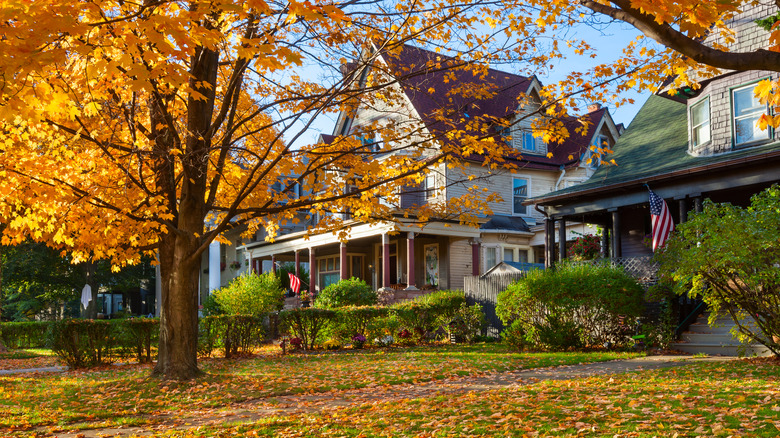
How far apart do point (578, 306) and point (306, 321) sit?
24.8 ft

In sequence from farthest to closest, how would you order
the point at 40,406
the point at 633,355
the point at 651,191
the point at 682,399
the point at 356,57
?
the point at 651,191 < the point at 633,355 < the point at 356,57 < the point at 40,406 < the point at 682,399

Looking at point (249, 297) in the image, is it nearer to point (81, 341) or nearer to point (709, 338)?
point (81, 341)

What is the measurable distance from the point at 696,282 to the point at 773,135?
24.5 feet

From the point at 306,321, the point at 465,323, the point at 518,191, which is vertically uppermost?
the point at 518,191

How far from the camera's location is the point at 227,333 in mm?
→ 17625

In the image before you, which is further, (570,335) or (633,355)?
(570,335)

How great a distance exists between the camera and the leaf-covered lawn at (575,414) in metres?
6.39

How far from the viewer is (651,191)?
1883 cm

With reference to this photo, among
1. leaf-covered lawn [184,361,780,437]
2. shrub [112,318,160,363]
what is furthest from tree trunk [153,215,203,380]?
shrub [112,318,160,363]

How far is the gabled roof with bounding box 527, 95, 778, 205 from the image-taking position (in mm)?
17656

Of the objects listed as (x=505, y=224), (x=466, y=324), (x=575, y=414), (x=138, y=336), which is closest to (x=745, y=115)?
(x=466, y=324)

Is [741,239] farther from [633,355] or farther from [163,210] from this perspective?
[163,210]

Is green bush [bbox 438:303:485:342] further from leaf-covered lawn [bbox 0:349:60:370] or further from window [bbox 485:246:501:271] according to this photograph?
leaf-covered lawn [bbox 0:349:60:370]

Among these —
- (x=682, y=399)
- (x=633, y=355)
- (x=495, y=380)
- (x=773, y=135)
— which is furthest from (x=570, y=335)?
(x=682, y=399)
